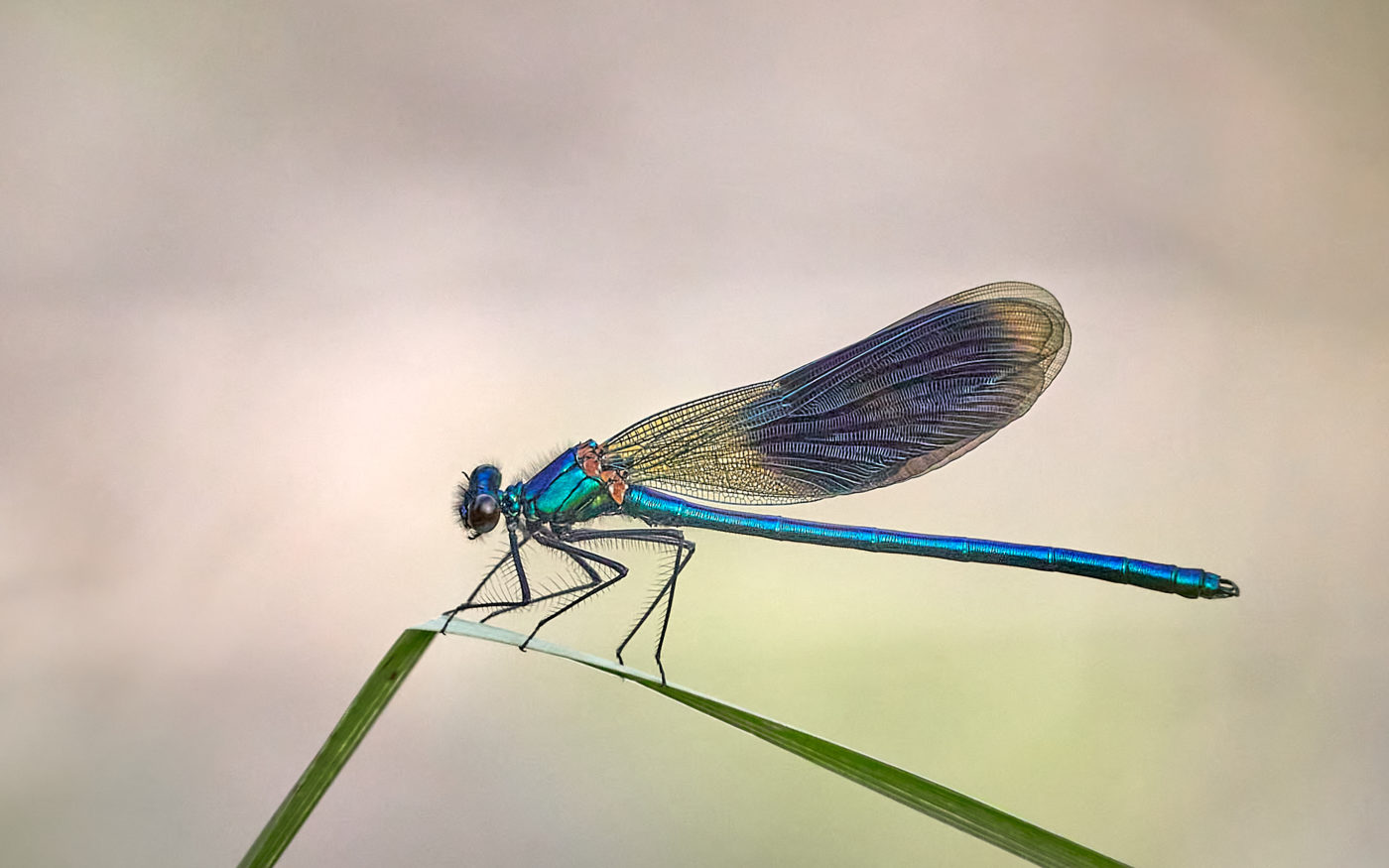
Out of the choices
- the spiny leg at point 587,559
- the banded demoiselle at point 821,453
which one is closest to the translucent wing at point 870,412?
the banded demoiselle at point 821,453

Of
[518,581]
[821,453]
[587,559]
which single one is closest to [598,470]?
[587,559]

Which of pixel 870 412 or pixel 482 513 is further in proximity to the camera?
pixel 870 412

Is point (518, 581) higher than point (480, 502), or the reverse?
point (480, 502)

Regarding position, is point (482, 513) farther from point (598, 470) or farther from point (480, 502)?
point (598, 470)

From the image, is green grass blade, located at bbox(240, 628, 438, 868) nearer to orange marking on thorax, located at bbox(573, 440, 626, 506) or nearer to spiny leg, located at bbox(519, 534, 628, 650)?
spiny leg, located at bbox(519, 534, 628, 650)

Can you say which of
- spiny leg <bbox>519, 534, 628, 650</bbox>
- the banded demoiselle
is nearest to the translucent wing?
the banded demoiselle

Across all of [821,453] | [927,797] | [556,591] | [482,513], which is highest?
[821,453]
